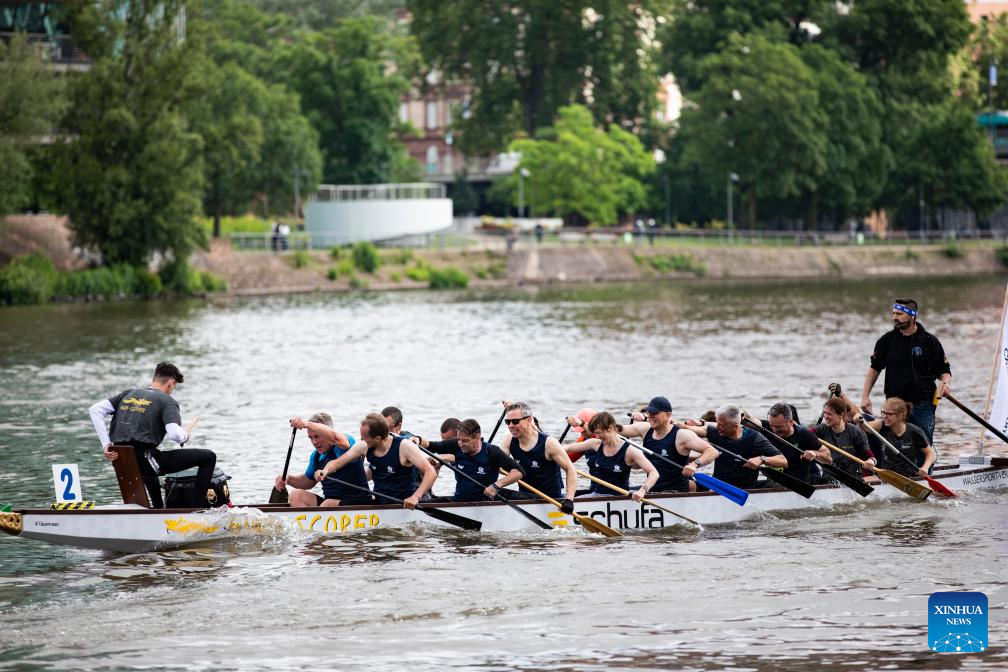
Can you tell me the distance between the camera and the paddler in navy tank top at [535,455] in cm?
2161

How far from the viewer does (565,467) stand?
21.4 metres

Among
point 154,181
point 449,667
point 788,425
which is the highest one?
point 154,181

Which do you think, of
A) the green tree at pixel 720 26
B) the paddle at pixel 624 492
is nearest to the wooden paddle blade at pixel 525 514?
the paddle at pixel 624 492

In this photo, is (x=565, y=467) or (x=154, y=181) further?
(x=154, y=181)

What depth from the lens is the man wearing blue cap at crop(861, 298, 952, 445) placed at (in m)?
23.5

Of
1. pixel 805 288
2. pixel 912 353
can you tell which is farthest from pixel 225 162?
pixel 912 353

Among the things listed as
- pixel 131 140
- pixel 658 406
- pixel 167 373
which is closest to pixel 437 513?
pixel 658 406

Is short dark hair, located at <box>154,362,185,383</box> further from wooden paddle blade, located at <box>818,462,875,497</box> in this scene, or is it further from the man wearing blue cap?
the man wearing blue cap

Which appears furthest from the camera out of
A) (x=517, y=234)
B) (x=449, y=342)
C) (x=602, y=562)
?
(x=517, y=234)

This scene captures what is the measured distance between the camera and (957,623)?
16.8 metres

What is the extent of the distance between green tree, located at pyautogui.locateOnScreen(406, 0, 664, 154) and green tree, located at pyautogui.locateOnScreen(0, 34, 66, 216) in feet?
179

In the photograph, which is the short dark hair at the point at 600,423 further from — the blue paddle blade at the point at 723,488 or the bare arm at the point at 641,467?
the blue paddle blade at the point at 723,488

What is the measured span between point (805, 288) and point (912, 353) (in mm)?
67094

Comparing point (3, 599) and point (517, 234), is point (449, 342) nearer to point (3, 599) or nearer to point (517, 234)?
point (3, 599)
